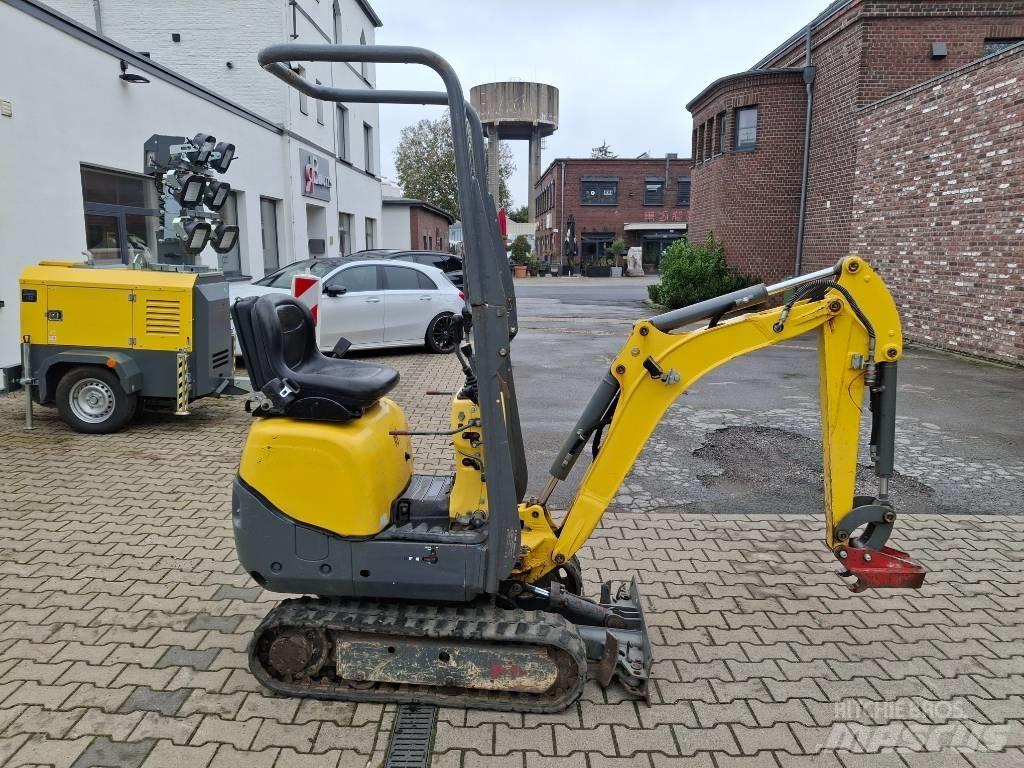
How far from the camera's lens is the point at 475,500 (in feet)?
11.4

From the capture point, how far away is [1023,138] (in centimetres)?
1170

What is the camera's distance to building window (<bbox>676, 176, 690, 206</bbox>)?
55.0m

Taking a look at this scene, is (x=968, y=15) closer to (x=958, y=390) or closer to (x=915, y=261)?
(x=915, y=261)

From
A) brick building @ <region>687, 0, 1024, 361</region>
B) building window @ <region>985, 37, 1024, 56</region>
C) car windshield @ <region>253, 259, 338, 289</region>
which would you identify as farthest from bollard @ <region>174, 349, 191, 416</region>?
building window @ <region>985, 37, 1024, 56</region>

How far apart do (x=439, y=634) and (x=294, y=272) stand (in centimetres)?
1104

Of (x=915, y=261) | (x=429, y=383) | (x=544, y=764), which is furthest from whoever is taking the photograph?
(x=915, y=261)

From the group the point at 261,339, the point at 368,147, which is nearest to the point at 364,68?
the point at 368,147

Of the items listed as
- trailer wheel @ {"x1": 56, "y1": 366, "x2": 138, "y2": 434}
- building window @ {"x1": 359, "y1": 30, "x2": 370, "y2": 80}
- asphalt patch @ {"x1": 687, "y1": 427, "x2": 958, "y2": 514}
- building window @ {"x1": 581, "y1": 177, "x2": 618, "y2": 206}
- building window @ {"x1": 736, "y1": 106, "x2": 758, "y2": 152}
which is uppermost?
building window @ {"x1": 359, "y1": 30, "x2": 370, "y2": 80}

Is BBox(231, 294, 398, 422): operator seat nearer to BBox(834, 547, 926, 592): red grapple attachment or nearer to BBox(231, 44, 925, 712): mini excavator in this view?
BBox(231, 44, 925, 712): mini excavator

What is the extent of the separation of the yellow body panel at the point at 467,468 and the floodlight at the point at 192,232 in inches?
254

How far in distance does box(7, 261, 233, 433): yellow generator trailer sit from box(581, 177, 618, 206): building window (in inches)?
1968

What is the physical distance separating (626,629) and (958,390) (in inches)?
341

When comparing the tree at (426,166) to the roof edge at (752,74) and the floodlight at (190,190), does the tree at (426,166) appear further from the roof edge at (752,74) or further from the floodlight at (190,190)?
the floodlight at (190,190)

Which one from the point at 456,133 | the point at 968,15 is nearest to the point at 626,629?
the point at 456,133
